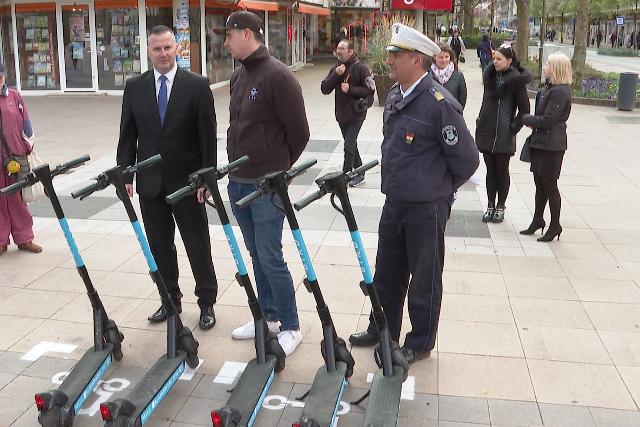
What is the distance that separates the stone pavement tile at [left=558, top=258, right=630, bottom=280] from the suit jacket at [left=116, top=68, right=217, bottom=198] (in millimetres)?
3180

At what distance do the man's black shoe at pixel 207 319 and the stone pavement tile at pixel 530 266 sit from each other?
246 cm

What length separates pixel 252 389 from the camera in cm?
343

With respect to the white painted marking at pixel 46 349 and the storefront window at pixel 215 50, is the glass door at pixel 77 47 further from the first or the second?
the white painted marking at pixel 46 349

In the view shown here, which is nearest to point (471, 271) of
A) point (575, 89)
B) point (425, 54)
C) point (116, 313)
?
point (425, 54)

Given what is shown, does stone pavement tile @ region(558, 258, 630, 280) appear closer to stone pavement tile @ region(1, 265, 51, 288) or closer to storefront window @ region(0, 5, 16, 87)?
stone pavement tile @ region(1, 265, 51, 288)

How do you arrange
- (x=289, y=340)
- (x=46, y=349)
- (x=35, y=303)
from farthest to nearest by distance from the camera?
1. (x=35, y=303)
2. (x=46, y=349)
3. (x=289, y=340)

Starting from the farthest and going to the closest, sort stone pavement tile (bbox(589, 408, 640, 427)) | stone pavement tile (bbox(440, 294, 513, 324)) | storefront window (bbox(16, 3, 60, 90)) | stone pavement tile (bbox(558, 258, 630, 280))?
1. storefront window (bbox(16, 3, 60, 90))
2. stone pavement tile (bbox(558, 258, 630, 280))
3. stone pavement tile (bbox(440, 294, 513, 324))
4. stone pavement tile (bbox(589, 408, 640, 427))

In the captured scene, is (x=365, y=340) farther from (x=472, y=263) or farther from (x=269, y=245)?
(x=472, y=263)

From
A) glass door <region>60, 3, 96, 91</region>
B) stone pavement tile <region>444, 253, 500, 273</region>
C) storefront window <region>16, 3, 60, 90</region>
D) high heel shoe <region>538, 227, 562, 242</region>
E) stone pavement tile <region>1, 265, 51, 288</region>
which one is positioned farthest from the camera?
storefront window <region>16, 3, 60, 90</region>

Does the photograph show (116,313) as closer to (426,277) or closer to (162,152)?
(162,152)

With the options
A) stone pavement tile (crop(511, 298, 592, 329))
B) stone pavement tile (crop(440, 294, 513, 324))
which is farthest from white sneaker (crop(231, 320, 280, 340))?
stone pavement tile (crop(511, 298, 592, 329))

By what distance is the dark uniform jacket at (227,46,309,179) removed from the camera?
12.5ft

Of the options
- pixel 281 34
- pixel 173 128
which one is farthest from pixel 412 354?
pixel 281 34

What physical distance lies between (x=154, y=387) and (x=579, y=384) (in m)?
2.34
